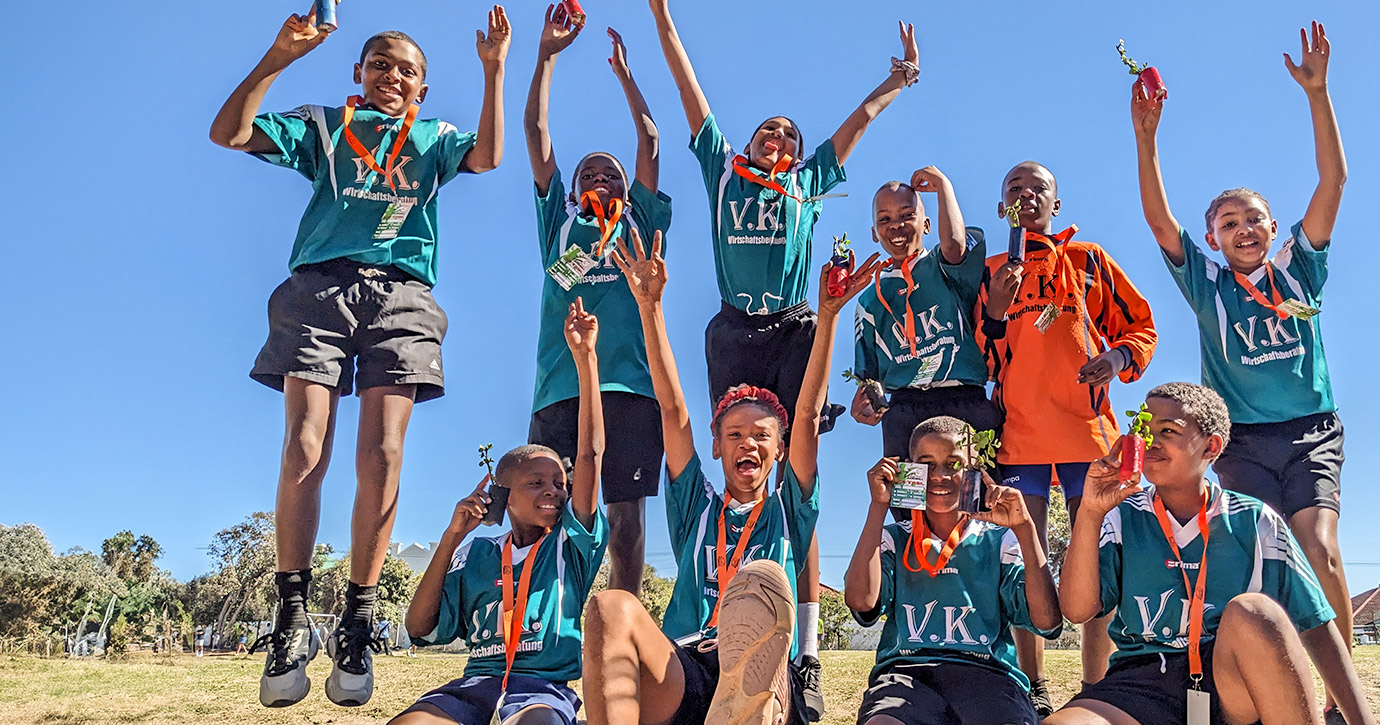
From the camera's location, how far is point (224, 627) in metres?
43.5

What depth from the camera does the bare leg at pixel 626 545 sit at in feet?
18.0

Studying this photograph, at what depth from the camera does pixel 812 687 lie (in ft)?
15.5

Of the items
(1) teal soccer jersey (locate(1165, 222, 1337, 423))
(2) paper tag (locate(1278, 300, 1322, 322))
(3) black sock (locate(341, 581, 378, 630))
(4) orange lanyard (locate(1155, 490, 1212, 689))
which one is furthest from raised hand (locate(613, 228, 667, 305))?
(2) paper tag (locate(1278, 300, 1322, 322))

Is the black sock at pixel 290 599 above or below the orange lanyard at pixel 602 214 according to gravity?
below

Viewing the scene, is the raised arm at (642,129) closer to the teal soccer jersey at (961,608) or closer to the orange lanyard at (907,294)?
the orange lanyard at (907,294)

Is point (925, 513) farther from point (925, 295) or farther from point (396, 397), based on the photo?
point (396, 397)

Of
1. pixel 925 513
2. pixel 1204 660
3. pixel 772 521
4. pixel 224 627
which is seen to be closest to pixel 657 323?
pixel 772 521

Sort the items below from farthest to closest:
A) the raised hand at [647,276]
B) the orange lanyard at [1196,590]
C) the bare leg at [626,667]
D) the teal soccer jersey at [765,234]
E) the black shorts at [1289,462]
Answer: the teal soccer jersey at [765,234] < the black shorts at [1289,462] < the raised hand at [647,276] < the orange lanyard at [1196,590] < the bare leg at [626,667]

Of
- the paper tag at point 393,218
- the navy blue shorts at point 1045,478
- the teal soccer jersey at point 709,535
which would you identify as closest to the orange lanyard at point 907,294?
the navy blue shorts at point 1045,478

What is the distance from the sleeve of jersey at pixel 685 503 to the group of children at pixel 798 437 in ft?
0.04

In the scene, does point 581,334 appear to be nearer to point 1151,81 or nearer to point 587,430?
point 587,430

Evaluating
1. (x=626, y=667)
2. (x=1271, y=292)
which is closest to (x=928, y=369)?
(x=1271, y=292)

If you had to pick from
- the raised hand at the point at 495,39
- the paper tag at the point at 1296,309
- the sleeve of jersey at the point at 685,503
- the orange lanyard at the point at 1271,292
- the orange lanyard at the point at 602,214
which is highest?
the raised hand at the point at 495,39

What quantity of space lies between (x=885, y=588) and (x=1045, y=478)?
4.17ft
